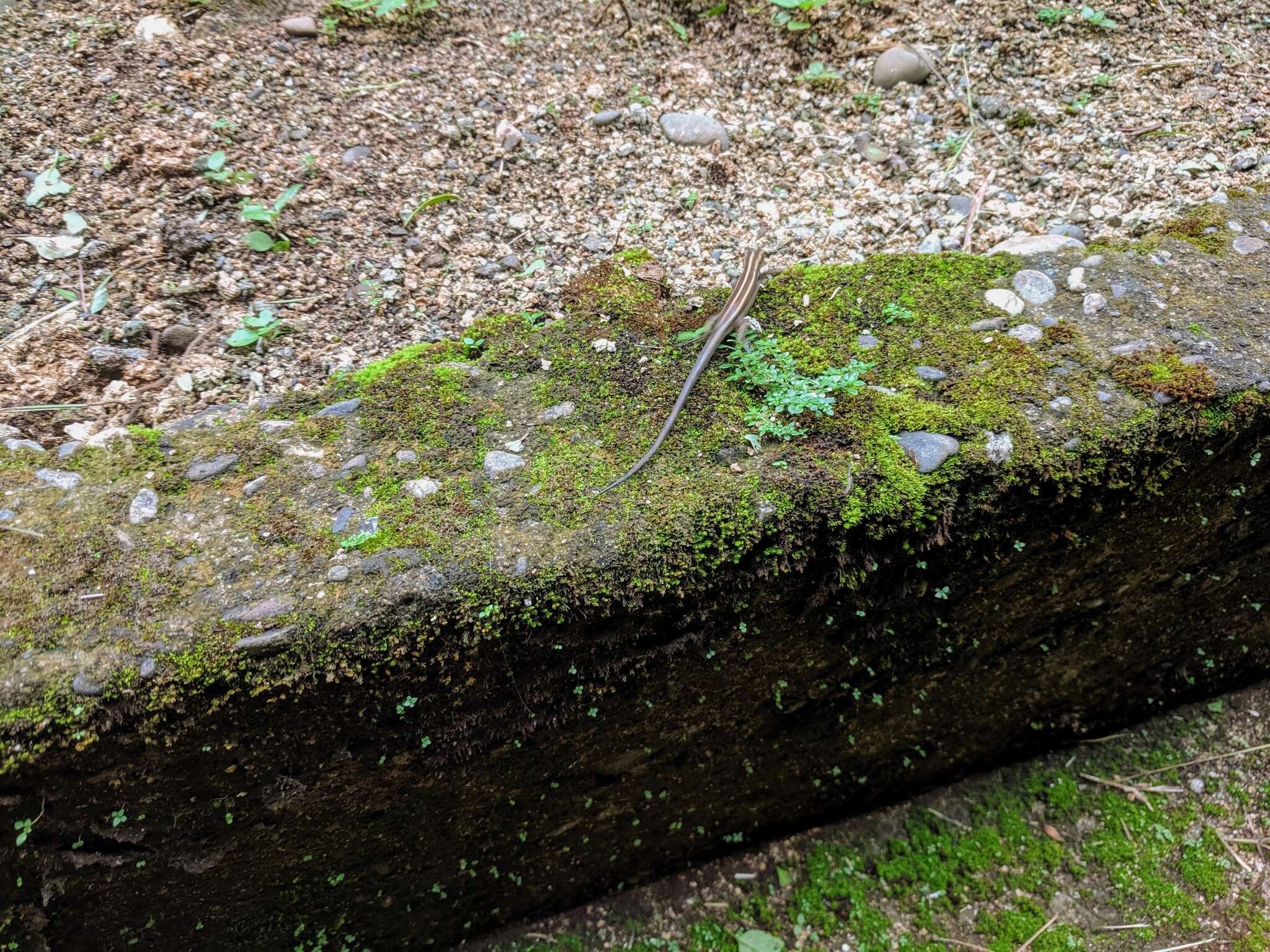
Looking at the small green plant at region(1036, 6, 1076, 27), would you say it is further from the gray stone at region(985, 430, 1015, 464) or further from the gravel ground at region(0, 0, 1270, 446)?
the gray stone at region(985, 430, 1015, 464)

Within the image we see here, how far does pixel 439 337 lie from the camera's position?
6.68 ft

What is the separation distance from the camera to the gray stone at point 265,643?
145 cm

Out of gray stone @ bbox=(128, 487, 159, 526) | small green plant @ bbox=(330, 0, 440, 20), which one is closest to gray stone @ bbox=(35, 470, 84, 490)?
gray stone @ bbox=(128, 487, 159, 526)

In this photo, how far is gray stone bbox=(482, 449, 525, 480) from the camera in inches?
66.4

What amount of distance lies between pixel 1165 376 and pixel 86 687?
2.19 meters

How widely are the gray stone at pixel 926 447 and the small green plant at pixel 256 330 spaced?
1467mm

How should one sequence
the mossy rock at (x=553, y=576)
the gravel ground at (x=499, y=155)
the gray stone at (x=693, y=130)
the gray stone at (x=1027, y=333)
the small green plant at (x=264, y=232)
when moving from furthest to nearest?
the gray stone at (x=693, y=130)
the small green plant at (x=264, y=232)
the gravel ground at (x=499, y=155)
the gray stone at (x=1027, y=333)
the mossy rock at (x=553, y=576)

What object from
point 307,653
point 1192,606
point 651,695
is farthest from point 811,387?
point 1192,606

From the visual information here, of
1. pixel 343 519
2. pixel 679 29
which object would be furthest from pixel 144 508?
pixel 679 29

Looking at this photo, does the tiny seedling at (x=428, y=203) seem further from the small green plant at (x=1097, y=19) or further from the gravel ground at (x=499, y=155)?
the small green plant at (x=1097, y=19)

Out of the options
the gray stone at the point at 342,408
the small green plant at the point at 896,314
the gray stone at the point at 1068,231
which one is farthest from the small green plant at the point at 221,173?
the gray stone at the point at 1068,231

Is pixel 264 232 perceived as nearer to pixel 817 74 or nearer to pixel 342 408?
pixel 342 408

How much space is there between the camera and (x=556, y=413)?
1.79m

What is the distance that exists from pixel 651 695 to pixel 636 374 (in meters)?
0.72
